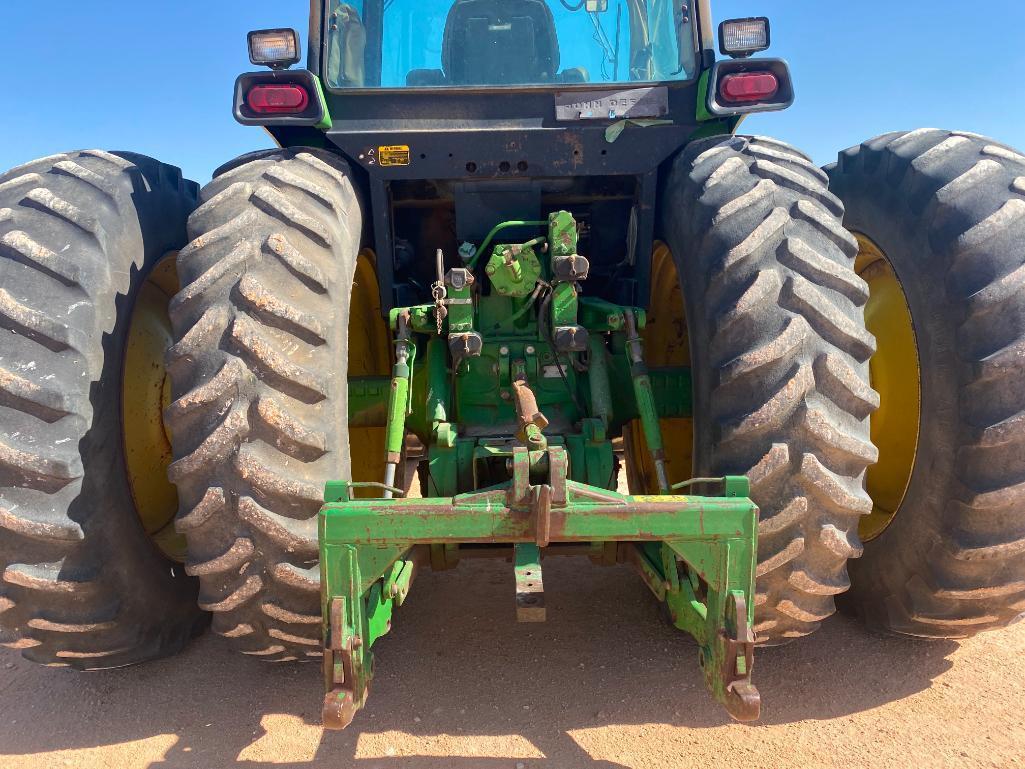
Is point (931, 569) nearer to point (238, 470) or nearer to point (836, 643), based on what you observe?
point (836, 643)

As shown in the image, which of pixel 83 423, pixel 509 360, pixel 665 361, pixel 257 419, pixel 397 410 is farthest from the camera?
pixel 665 361

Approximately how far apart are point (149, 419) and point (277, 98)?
4.40ft

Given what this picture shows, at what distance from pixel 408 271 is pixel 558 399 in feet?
3.30

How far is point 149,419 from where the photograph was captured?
2799mm

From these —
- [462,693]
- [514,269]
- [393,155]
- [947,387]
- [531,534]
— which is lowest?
[462,693]

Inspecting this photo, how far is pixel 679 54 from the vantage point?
312 centimetres

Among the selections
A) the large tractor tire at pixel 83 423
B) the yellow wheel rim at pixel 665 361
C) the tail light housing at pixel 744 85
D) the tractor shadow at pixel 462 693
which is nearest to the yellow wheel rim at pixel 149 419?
the large tractor tire at pixel 83 423

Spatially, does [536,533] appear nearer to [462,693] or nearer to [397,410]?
[397,410]

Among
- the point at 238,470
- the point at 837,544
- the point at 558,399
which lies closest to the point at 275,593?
the point at 238,470

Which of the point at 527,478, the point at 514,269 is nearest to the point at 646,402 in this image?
the point at 514,269

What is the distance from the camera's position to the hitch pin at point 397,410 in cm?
245

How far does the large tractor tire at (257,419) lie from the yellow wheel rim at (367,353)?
1173 millimetres

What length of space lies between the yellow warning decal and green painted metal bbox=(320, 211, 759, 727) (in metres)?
0.44

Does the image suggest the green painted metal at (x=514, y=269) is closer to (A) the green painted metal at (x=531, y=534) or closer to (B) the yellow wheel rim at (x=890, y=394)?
(A) the green painted metal at (x=531, y=534)
